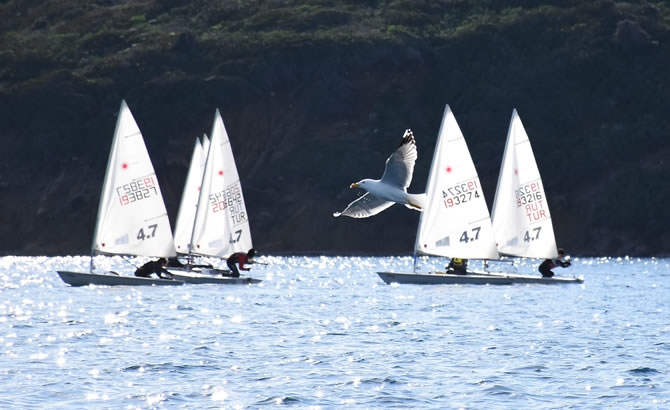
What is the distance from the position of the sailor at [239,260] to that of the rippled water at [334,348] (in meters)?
1.17

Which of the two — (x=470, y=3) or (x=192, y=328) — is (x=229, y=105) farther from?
(x=192, y=328)

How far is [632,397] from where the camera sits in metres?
23.9

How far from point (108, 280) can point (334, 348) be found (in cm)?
2106

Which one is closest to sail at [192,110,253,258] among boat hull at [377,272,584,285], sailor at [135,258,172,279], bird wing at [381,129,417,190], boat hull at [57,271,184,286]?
sailor at [135,258,172,279]

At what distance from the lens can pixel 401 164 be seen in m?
30.2

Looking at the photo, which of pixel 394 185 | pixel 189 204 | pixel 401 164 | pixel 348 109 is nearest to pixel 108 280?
pixel 189 204

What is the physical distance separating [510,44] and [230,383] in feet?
Answer: 340

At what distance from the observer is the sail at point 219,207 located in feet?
184

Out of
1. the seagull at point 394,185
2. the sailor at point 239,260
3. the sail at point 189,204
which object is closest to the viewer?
the seagull at point 394,185

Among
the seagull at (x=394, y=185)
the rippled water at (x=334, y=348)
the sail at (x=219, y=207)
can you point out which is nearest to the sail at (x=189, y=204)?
the sail at (x=219, y=207)

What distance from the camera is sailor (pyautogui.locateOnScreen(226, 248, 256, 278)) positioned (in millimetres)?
54219

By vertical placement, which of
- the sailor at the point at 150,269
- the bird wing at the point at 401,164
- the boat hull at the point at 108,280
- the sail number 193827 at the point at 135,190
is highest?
the sail number 193827 at the point at 135,190

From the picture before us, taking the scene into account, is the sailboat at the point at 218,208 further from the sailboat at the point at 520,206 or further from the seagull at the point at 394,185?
the seagull at the point at 394,185

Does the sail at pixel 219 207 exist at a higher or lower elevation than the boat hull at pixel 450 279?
higher
